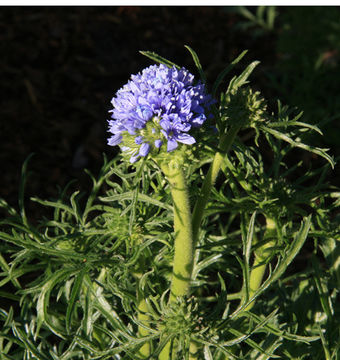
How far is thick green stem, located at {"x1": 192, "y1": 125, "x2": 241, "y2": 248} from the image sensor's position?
1.34 meters

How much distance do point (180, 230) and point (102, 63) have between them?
3270 mm

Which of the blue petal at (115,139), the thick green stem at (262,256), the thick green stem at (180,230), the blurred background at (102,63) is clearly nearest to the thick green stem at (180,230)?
the thick green stem at (180,230)

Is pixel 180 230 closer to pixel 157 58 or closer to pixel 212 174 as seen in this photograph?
pixel 212 174

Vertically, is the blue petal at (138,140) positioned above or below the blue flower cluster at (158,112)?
below

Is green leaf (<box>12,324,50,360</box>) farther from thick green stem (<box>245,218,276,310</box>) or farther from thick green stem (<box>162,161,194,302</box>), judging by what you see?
thick green stem (<box>245,218,276,310</box>)

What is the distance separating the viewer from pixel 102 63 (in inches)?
173

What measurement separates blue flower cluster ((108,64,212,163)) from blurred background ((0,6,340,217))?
2.15 meters

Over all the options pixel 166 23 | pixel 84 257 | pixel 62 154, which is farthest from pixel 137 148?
pixel 166 23

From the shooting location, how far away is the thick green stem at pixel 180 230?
1309mm

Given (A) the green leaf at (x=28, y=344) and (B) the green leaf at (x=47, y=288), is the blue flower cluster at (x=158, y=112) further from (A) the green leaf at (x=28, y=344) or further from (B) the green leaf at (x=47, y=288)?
(A) the green leaf at (x=28, y=344)

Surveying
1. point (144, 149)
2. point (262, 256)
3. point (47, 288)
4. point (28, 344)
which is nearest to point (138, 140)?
point (144, 149)

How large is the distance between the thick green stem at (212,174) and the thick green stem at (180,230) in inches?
1.8
